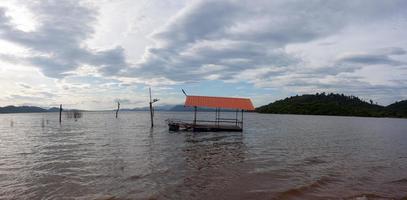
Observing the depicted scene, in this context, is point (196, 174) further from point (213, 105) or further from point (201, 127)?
point (201, 127)

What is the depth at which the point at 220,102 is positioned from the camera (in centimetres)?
4891

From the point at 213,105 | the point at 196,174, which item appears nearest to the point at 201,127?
the point at 213,105

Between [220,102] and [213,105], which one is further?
[220,102]

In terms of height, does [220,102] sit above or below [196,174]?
above

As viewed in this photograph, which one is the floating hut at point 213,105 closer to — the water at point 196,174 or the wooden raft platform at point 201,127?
the wooden raft platform at point 201,127

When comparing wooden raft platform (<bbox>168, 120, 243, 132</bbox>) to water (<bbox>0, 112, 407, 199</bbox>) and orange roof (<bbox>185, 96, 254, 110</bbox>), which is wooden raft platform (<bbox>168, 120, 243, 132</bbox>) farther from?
water (<bbox>0, 112, 407, 199</bbox>)

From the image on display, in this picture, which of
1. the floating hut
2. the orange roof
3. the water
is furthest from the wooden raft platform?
the water

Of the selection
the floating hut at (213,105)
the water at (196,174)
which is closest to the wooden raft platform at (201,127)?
the floating hut at (213,105)

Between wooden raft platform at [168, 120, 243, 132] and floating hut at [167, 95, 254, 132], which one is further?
wooden raft platform at [168, 120, 243, 132]

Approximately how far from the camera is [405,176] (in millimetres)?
20203

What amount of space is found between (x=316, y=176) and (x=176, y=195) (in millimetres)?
8870

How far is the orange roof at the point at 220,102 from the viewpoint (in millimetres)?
47881

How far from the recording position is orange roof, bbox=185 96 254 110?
47.9 meters

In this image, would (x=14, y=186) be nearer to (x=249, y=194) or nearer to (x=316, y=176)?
(x=249, y=194)
